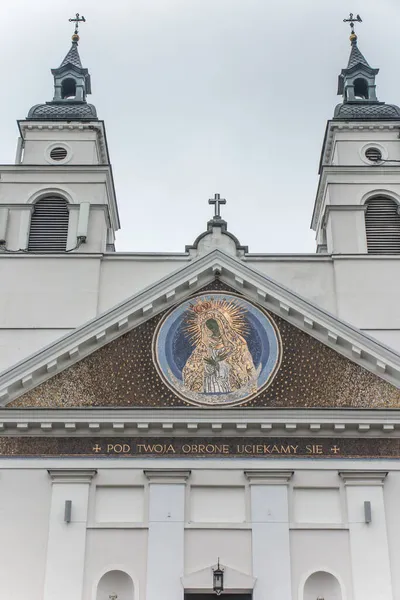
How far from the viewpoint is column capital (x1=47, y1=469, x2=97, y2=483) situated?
21.7m

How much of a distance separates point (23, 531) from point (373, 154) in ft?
54.7

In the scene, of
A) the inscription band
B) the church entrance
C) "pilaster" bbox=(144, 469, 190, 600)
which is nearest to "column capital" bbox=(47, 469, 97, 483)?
the inscription band

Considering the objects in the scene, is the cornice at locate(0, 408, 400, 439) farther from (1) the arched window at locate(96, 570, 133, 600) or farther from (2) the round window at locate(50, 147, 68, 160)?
(2) the round window at locate(50, 147, 68, 160)

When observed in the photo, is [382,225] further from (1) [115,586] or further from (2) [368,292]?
(1) [115,586]

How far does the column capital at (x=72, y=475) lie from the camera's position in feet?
71.3

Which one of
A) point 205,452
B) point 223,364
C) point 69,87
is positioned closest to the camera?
point 205,452

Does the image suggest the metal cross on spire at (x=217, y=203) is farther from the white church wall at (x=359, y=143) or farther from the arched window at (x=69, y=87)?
the arched window at (x=69, y=87)

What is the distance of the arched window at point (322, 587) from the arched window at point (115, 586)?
3.79 meters

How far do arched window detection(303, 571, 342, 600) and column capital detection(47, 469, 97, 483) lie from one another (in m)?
5.30

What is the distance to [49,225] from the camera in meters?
29.3

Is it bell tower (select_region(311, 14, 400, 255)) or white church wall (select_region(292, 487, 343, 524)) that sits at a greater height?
bell tower (select_region(311, 14, 400, 255))

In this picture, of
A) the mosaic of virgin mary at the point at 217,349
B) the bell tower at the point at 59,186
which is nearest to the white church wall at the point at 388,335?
the mosaic of virgin mary at the point at 217,349

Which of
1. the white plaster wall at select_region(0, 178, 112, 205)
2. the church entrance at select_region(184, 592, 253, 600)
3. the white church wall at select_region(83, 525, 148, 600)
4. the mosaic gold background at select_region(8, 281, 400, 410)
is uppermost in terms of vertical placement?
the white plaster wall at select_region(0, 178, 112, 205)

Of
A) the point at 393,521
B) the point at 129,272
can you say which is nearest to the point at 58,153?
the point at 129,272
